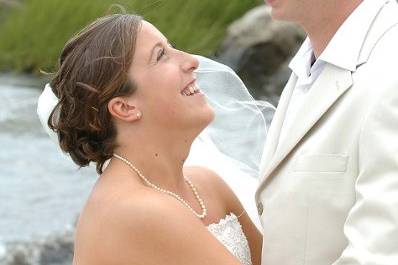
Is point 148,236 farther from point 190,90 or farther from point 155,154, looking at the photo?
point 190,90

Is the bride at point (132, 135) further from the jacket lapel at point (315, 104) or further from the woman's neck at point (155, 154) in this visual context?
the jacket lapel at point (315, 104)

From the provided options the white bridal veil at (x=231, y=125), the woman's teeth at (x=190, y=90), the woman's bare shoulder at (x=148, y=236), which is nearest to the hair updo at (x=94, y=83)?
the woman's teeth at (x=190, y=90)

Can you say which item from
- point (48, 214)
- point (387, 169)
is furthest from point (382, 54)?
point (48, 214)

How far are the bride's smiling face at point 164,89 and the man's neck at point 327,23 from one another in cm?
36

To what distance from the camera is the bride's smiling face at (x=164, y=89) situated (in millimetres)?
2758

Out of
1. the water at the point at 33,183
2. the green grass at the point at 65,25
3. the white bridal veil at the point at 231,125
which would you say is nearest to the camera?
the white bridal veil at the point at 231,125

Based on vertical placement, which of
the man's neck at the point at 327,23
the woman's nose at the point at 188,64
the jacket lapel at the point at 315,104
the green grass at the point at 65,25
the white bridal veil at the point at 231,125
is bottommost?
the green grass at the point at 65,25

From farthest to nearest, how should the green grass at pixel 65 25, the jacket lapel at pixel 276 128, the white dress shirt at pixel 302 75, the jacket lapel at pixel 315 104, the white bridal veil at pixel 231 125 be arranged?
the green grass at pixel 65 25, the white bridal veil at pixel 231 125, the jacket lapel at pixel 276 128, the white dress shirt at pixel 302 75, the jacket lapel at pixel 315 104

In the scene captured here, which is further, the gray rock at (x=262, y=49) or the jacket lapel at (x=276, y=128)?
the gray rock at (x=262, y=49)

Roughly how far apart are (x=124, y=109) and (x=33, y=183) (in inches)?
283

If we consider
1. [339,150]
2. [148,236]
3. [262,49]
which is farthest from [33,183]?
[339,150]

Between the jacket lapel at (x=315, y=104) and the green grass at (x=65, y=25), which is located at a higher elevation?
the jacket lapel at (x=315, y=104)

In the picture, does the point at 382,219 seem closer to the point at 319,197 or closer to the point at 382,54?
the point at 319,197

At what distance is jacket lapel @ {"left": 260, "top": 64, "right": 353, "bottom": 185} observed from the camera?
2.55 m
